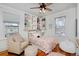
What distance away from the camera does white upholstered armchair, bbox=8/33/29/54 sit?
5.00 feet

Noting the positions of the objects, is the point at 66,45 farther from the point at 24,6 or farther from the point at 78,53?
the point at 24,6

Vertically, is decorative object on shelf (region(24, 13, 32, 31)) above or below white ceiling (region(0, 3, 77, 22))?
below

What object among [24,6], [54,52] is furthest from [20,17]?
[54,52]

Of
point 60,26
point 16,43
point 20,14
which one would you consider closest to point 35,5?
point 20,14

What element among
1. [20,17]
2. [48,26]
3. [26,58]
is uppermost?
[20,17]

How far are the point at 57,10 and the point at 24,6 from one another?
526mm

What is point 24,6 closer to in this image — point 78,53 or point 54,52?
point 54,52

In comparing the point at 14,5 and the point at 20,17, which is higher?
the point at 14,5

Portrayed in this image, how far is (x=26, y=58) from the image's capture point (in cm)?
155

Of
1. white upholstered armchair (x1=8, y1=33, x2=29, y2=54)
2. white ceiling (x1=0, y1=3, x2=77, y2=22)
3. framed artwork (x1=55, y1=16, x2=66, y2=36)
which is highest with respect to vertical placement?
white ceiling (x1=0, y1=3, x2=77, y2=22)

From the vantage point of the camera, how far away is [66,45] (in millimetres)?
1572

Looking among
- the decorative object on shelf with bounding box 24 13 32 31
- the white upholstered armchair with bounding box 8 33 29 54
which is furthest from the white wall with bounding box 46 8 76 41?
the white upholstered armchair with bounding box 8 33 29 54

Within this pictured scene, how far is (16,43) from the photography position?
1532 mm

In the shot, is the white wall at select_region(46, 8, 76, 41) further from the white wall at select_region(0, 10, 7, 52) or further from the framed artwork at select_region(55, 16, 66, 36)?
the white wall at select_region(0, 10, 7, 52)
